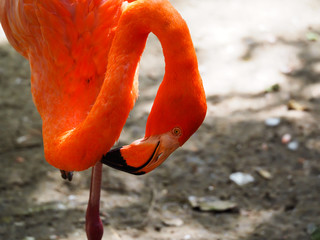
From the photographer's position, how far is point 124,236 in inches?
148

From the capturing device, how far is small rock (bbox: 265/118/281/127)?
4.76 m

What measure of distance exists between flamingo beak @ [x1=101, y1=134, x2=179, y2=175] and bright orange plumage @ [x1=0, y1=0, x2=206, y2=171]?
14mm

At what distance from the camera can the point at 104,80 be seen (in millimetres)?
2549

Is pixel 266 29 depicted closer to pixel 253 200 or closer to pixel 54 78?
pixel 253 200

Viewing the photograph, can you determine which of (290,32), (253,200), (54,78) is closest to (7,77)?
(54,78)

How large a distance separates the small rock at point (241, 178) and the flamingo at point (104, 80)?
67.7 inches

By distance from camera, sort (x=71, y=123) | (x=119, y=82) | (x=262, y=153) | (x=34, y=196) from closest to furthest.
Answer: (x=119, y=82)
(x=71, y=123)
(x=34, y=196)
(x=262, y=153)

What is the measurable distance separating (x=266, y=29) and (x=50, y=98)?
12.2 feet

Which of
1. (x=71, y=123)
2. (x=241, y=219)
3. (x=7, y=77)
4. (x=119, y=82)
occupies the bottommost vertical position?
(x=241, y=219)

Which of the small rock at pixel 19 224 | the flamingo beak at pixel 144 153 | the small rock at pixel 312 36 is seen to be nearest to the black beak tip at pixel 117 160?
the flamingo beak at pixel 144 153

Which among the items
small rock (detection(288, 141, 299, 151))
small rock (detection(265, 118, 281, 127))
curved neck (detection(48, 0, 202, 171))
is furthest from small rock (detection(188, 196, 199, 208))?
curved neck (detection(48, 0, 202, 171))

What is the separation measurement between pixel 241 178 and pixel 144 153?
1.97 metres

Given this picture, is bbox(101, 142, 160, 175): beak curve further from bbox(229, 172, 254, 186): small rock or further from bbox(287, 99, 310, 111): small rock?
bbox(287, 99, 310, 111): small rock

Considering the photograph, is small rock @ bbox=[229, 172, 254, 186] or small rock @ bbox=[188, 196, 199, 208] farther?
small rock @ bbox=[229, 172, 254, 186]
